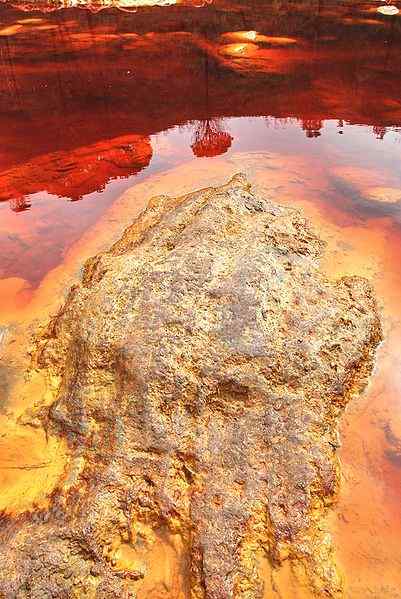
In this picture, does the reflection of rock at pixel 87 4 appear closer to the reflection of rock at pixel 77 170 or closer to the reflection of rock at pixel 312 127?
the reflection of rock at pixel 312 127

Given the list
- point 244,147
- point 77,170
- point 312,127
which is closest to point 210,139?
point 244,147

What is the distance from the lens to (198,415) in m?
2.16

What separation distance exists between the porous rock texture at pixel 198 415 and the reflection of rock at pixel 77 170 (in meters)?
2.14

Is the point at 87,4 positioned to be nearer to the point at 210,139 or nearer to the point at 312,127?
the point at 210,139

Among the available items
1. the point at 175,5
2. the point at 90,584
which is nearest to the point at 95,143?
the point at 90,584


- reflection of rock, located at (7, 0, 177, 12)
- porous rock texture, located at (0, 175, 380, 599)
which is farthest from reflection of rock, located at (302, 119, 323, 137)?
reflection of rock, located at (7, 0, 177, 12)

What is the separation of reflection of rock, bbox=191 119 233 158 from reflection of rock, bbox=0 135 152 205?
0.60 m

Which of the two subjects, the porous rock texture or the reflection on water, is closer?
the porous rock texture

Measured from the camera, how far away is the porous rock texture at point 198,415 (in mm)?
1820

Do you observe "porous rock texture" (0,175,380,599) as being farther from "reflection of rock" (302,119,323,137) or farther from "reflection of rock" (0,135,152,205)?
"reflection of rock" (302,119,323,137)

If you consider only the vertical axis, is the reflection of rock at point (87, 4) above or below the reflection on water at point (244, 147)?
above

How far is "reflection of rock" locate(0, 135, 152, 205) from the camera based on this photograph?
15.3ft

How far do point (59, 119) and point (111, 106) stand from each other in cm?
81

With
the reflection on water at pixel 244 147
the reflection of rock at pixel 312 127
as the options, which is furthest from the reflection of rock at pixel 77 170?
the reflection of rock at pixel 312 127
